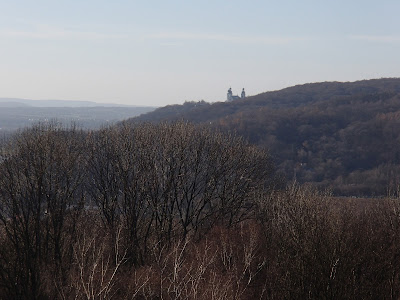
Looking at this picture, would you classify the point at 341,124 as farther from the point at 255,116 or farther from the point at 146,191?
the point at 146,191

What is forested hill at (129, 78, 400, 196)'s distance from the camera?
87.8 meters

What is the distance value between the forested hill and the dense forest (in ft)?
171

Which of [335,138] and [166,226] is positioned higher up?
[166,226]

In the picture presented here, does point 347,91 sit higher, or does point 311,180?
point 347,91

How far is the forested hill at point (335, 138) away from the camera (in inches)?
3455

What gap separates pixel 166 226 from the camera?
29469 mm

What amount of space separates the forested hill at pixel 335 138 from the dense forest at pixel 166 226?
171ft

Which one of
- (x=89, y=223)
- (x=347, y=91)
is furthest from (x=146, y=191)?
(x=347, y=91)

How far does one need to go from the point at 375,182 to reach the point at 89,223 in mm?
67040

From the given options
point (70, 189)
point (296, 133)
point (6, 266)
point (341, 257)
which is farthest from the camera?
point (296, 133)

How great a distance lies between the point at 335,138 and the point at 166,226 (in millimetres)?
86686

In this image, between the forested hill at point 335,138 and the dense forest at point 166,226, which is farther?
the forested hill at point 335,138

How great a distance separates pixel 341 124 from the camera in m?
118

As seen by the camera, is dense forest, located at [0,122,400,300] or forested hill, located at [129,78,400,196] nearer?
dense forest, located at [0,122,400,300]
